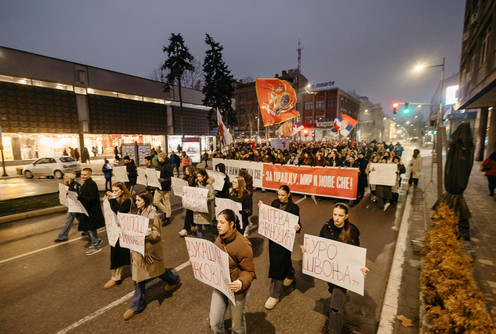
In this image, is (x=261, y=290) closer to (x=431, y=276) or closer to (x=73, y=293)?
(x=431, y=276)

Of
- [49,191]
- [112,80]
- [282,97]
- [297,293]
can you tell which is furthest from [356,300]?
[112,80]

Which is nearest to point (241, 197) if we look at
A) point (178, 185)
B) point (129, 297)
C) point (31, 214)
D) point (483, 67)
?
point (129, 297)

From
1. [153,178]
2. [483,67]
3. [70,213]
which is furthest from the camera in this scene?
[483,67]

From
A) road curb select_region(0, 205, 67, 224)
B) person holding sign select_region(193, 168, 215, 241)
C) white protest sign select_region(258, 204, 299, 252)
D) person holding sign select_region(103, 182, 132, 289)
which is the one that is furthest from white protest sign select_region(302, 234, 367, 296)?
road curb select_region(0, 205, 67, 224)

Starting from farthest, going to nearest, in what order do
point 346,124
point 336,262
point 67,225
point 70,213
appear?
point 346,124, point 67,225, point 70,213, point 336,262

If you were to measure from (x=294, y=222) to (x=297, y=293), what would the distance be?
4.68 feet

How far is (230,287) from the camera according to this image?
259 cm

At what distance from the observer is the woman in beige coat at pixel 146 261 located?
3.71m

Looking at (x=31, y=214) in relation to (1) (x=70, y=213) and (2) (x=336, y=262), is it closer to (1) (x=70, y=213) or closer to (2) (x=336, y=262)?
(1) (x=70, y=213)

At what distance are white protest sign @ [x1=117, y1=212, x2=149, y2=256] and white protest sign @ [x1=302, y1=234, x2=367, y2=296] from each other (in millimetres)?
2444

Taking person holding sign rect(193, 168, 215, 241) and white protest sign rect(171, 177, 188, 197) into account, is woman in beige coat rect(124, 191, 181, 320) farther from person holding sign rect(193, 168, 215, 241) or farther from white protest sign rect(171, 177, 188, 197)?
white protest sign rect(171, 177, 188, 197)

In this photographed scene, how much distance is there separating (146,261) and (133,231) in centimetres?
51

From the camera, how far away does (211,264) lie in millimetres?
2832

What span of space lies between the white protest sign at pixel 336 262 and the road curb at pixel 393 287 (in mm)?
1035
